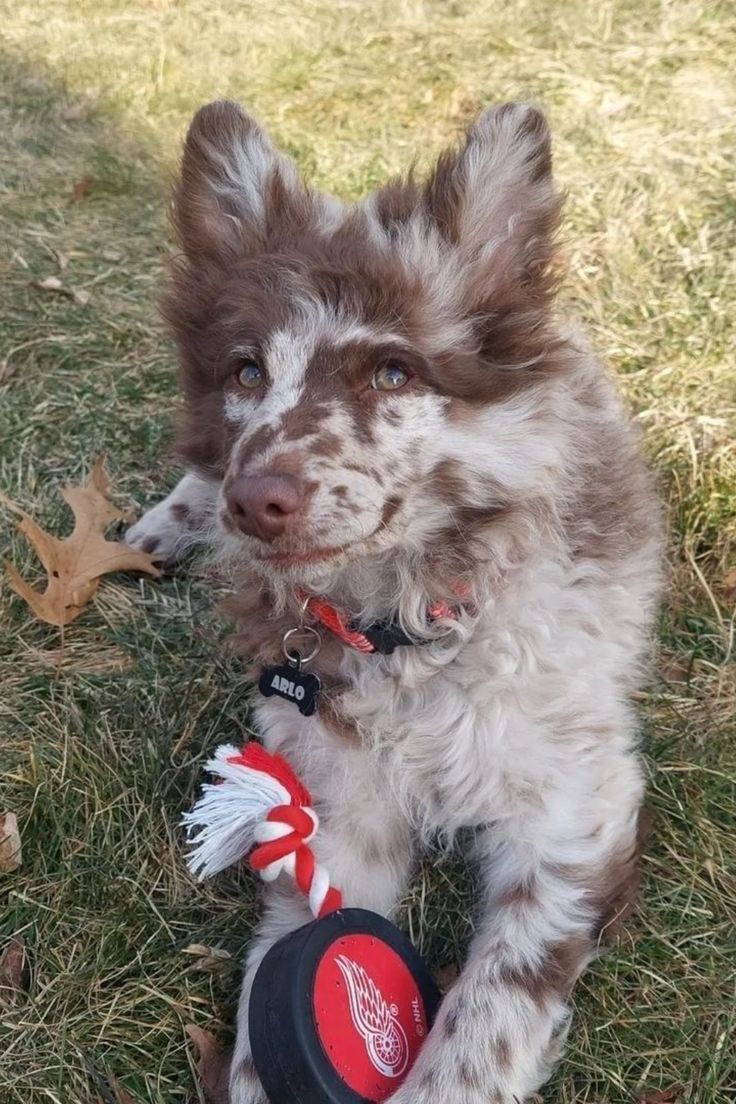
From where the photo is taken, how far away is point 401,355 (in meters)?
2.48

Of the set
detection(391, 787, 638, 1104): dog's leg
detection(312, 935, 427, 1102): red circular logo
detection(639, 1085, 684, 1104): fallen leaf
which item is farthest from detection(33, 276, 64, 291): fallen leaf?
detection(639, 1085, 684, 1104): fallen leaf

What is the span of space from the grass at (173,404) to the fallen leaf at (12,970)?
26 mm

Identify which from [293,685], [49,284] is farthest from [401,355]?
[49,284]

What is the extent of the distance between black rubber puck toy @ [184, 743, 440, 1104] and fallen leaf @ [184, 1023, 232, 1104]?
28 cm

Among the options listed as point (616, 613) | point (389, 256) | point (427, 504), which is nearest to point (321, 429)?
point (427, 504)

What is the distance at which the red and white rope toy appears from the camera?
8.74ft

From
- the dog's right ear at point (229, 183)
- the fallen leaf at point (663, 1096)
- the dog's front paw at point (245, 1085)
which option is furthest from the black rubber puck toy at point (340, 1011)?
the dog's right ear at point (229, 183)

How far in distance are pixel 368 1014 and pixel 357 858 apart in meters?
0.51

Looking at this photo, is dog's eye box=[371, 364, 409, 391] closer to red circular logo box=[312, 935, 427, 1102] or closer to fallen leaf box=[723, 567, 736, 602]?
red circular logo box=[312, 935, 427, 1102]

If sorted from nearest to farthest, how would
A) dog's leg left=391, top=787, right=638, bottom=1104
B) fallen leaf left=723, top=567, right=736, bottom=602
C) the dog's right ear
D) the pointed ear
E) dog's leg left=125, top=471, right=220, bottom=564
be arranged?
dog's leg left=391, top=787, right=638, bottom=1104 → the pointed ear → the dog's right ear → fallen leaf left=723, top=567, right=736, bottom=602 → dog's leg left=125, top=471, right=220, bottom=564

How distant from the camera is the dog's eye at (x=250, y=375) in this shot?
8.54 ft

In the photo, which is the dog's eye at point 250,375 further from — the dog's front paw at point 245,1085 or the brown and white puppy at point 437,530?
the dog's front paw at point 245,1085

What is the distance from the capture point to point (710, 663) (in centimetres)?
349

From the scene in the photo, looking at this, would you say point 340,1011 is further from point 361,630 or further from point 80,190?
point 80,190
